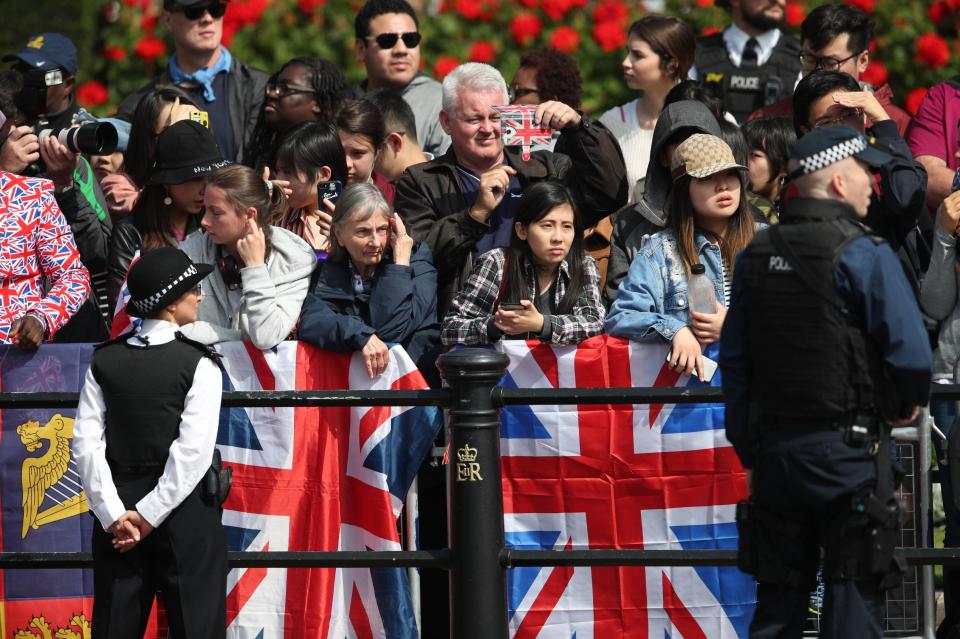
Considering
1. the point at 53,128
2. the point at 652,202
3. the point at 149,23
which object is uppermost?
the point at 149,23

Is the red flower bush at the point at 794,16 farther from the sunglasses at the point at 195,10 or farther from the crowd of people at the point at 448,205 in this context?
the sunglasses at the point at 195,10

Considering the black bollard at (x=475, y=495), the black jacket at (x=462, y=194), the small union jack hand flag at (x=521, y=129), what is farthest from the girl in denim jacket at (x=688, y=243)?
the black bollard at (x=475, y=495)

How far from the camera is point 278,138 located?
7.66 meters

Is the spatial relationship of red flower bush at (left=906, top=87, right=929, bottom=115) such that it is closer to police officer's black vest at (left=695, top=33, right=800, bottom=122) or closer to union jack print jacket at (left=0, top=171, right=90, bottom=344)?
A: police officer's black vest at (left=695, top=33, right=800, bottom=122)

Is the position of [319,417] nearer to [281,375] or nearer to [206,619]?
[281,375]

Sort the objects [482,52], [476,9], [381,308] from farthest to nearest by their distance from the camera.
Answer: [476,9], [482,52], [381,308]

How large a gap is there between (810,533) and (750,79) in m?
4.34

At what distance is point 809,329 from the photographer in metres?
4.64

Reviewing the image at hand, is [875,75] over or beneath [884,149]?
over

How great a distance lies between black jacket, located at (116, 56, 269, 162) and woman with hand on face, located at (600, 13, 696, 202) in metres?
2.01

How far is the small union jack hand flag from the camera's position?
22.9 feet

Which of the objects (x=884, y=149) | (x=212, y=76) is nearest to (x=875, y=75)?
(x=884, y=149)

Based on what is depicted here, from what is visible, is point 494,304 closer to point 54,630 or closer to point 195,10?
point 54,630

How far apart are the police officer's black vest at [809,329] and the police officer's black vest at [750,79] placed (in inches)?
155
